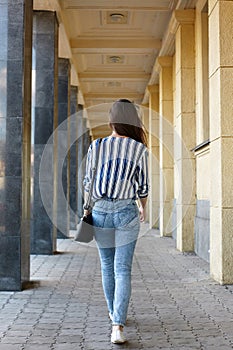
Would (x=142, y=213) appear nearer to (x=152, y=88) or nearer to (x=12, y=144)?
(x=12, y=144)

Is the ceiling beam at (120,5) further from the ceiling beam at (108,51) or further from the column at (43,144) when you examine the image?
the ceiling beam at (108,51)

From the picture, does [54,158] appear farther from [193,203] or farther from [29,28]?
[29,28]

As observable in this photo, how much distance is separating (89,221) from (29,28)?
3.86m

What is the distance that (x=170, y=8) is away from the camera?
1225cm

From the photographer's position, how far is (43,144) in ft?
36.1

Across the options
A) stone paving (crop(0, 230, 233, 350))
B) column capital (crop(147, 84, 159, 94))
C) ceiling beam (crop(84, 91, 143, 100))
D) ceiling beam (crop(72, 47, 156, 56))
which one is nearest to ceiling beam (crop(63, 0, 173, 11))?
ceiling beam (crop(72, 47, 156, 56))

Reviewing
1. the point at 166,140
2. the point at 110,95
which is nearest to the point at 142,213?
the point at 166,140

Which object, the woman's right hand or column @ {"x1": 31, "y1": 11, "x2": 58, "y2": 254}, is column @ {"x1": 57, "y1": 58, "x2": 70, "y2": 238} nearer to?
column @ {"x1": 31, "y1": 11, "x2": 58, "y2": 254}

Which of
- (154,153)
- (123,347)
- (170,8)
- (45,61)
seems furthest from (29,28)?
(154,153)

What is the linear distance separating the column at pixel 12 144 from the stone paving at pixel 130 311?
0.39 m

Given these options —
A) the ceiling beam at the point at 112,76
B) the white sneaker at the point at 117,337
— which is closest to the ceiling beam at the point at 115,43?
the ceiling beam at the point at 112,76

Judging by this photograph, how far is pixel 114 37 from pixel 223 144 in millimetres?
8517

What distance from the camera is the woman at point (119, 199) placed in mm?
4391

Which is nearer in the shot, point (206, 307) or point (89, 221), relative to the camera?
point (89, 221)
